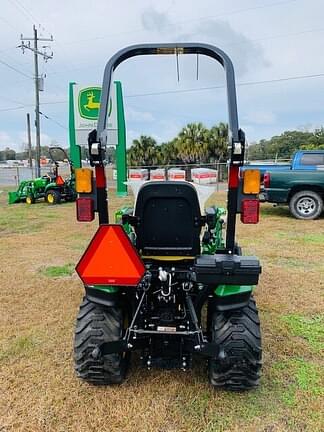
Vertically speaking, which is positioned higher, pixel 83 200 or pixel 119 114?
pixel 119 114

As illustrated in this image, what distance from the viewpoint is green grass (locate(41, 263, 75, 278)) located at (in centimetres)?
531

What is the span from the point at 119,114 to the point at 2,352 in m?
10.1

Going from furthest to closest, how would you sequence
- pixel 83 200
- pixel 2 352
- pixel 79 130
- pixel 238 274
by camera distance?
1. pixel 79 130
2. pixel 2 352
3. pixel 83 200
4. pixel 238 274

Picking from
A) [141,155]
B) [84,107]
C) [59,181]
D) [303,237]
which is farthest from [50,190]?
[303,237]

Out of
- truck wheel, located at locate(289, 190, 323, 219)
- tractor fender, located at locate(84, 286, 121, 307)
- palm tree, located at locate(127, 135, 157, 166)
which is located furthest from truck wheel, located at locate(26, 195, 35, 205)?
tractor fender, located at locate(84, 286, 121, 307)

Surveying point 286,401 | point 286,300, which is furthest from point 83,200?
point 286,300

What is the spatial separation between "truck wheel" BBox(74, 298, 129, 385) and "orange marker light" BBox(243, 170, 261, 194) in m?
1.17

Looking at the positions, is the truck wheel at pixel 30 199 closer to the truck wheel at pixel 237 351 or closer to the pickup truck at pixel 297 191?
the pickup truck at pixel 297 191

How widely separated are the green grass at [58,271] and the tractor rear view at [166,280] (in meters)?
2.69

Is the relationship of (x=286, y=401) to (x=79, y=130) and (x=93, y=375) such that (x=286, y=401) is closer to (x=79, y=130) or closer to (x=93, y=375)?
(x=93, y=375)

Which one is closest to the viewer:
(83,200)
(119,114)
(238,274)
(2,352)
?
(238,274)

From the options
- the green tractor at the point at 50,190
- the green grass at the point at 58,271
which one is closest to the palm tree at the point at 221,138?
the green grass at the point at 58,271

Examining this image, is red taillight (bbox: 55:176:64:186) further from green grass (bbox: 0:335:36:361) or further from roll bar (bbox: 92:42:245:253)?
roll bar (bbox: 92:42:245:253)

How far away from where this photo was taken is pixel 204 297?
2645 millimetres
